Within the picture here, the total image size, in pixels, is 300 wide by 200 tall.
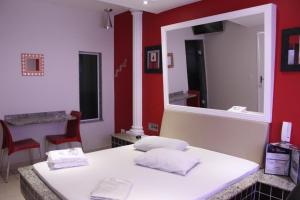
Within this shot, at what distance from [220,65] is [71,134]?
98.5 inches

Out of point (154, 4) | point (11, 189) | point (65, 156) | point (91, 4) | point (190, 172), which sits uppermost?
point (91, 4)

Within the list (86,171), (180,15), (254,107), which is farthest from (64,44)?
(254,107)

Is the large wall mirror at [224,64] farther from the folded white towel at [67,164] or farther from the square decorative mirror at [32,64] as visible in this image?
the square decorative mirror at [32,64]

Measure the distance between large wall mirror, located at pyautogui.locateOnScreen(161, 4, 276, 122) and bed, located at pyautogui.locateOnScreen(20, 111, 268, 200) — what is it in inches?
6.8

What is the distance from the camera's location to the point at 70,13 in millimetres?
4238

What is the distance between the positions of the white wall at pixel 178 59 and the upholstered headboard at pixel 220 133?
→ 0.36 metres

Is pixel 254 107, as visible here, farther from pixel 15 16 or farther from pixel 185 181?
pixel 15 16

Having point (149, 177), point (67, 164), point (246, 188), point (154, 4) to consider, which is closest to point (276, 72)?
point (246, 188)

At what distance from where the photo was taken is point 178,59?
3391 millimetres

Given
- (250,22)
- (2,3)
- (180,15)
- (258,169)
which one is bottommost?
(258,169)

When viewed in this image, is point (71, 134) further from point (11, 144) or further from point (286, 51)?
point (286, 51)

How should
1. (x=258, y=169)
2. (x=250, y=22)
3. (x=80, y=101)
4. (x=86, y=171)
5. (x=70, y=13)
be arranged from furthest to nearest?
(x=80, y=101) < (x=70, y=13) < (x=250, y=22) < (x=258, y=169) < (x=86, y=171)

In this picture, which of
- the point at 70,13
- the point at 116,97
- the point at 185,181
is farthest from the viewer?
the point at 116,97

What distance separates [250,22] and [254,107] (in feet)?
2.84
